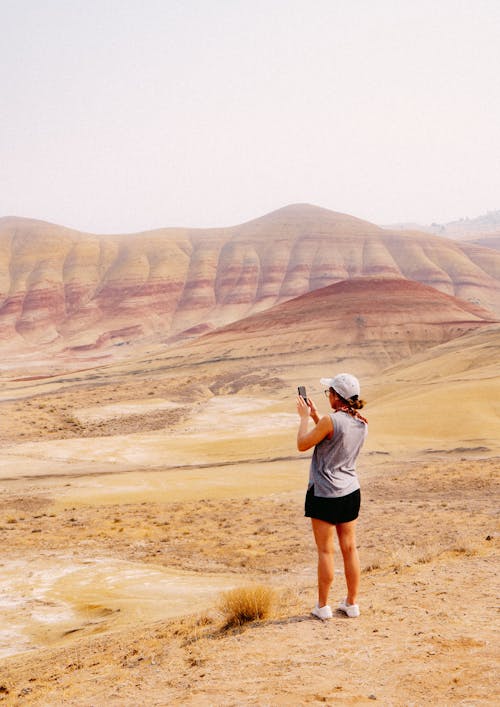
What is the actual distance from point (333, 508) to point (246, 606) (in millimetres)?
1228

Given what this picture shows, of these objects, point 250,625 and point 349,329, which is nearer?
point 250,625

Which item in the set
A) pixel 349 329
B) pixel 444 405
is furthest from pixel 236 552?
pixel 349 329

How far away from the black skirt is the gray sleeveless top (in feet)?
0.13

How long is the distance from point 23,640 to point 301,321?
58.7 meters

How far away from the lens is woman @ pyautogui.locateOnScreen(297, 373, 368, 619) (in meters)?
5.44

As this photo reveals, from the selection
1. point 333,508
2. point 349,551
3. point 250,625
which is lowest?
point 250,625

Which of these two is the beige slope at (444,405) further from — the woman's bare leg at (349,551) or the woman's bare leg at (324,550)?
the woman's bare leg at (324,550)

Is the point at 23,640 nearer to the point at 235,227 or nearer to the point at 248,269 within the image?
the point at 248,269

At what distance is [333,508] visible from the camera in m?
5.45

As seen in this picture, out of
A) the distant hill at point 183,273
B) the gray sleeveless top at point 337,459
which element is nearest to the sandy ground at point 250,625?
the gray sleeveless top at point 337,459

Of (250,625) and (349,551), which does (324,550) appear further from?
(250,625)

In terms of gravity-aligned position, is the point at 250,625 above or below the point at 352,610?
below

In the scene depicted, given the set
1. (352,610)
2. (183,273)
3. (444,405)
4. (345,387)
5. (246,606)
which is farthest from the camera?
(183,273)

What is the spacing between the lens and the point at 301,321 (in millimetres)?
65250
